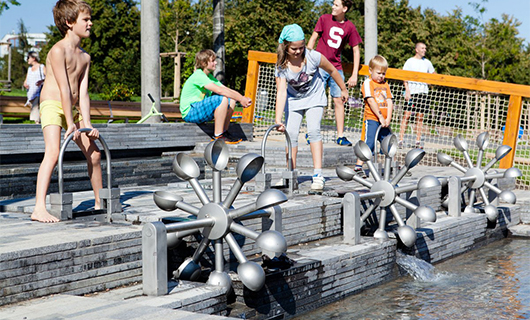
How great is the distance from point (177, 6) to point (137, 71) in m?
8.03

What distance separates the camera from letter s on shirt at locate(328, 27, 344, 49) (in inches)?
396

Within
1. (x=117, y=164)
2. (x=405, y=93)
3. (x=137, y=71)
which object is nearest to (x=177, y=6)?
(x=137, y=71)

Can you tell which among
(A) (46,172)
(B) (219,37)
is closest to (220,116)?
(A) (46,172)

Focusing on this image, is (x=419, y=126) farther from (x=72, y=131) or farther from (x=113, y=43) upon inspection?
(x=113, y=43)

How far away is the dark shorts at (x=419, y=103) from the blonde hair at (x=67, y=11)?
7.67 m

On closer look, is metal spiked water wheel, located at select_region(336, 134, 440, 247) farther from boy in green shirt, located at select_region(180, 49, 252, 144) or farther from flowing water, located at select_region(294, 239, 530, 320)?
boy in green shirt, located at select_region(180, 49, 252, 144)

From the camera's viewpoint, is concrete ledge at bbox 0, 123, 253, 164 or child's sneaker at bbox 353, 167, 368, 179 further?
concrete ledge at bbox 0, 123, 253, 164

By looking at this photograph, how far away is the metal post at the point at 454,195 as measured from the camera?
7613mm

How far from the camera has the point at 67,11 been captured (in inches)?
210

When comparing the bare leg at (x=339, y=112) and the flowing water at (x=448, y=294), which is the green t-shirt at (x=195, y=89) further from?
the flowing water at (x=448, y=294)

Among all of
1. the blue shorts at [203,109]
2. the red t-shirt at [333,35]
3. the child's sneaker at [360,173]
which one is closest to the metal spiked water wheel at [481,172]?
the child's sneaker at [360,173]

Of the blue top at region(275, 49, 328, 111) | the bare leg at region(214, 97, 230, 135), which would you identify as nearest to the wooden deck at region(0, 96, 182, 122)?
the bare leg at region(214, 97, 230, 135)

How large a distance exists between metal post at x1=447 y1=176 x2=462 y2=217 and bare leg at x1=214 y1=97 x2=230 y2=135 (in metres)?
3.56

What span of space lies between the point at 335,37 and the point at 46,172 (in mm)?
6055
